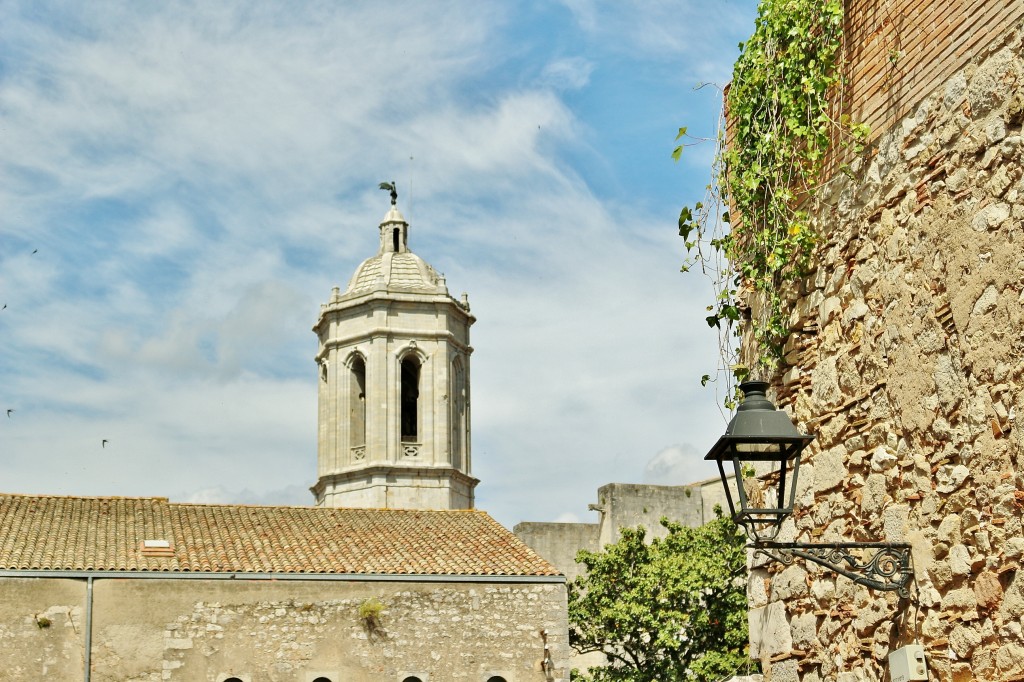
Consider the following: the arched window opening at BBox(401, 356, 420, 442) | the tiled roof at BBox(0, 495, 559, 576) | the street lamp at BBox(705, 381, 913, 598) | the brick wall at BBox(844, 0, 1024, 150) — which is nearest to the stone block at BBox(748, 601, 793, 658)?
the street lamp at BBox(705, 381, 913, 598)

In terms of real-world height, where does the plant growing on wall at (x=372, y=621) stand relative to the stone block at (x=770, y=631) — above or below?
below

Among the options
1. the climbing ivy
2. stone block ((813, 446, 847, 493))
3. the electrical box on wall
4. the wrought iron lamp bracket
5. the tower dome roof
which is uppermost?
the tower dome roof

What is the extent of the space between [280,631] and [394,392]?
1801 cm

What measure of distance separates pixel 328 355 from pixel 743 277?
35762 mm

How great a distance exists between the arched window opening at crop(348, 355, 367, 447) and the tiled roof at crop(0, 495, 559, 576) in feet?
44.1

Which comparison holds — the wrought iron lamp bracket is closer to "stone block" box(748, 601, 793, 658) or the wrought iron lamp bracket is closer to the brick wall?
"stone block" box(748, 601, 793, 658)

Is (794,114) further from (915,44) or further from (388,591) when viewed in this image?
(388,591)

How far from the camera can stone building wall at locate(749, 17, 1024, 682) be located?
14.8 feet

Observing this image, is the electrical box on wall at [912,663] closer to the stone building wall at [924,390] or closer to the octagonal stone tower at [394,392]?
→ the stone building wall at [924,390]

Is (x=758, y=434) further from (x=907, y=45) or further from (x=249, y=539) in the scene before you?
(x=249, y=539)

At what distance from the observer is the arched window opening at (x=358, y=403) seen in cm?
4006

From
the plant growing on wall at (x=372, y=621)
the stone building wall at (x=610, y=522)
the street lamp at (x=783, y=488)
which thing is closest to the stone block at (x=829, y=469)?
the street lamp at (x=783, y=488)

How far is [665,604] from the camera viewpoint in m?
25.6

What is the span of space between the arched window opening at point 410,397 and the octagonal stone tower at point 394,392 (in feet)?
0.10
